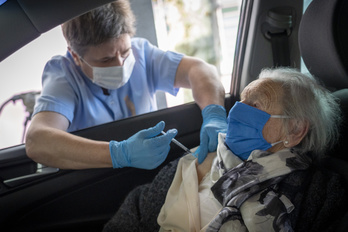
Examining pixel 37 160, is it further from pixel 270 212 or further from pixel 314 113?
pixel 314 113

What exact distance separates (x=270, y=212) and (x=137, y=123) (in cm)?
93

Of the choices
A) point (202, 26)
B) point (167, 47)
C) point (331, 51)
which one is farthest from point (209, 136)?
point (202, 26)

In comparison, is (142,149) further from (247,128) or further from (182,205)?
(247,128)

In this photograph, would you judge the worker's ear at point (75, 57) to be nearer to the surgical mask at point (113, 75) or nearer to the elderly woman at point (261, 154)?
the surgical mask at point (113, 75)

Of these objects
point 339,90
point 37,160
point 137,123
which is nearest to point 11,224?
point 37,160

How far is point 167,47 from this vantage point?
2.95 meters

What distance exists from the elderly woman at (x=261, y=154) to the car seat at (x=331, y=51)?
5cm

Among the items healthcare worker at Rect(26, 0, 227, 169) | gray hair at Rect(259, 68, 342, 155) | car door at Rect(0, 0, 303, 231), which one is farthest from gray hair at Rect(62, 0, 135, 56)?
gray hair at Rect(259, 68, 342, 155)

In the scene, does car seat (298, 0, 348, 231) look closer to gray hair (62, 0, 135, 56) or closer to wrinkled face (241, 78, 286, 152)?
wrinkled face (241, 78, 286, 152)

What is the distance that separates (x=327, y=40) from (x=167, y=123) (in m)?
0.92

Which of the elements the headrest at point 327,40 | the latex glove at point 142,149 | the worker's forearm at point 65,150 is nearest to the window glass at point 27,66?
the worker's forearm at point 65,150

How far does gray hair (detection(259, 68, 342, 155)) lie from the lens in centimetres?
124

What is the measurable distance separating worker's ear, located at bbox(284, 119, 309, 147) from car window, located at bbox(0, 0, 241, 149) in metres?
0.85

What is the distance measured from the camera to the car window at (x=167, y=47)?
250 cm
